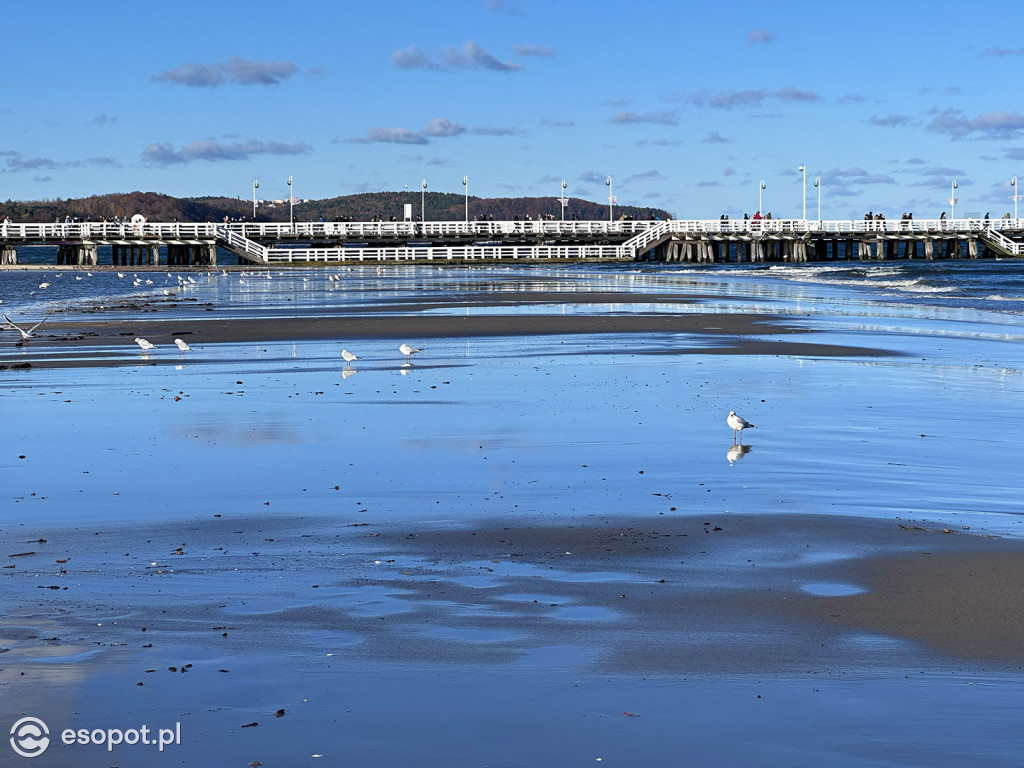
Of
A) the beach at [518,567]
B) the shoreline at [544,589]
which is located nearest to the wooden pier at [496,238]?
the beach at [518,567]

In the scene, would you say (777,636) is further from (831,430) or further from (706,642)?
(831,430)

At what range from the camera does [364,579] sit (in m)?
6.60

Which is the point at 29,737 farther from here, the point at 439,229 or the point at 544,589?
the point at 439,229

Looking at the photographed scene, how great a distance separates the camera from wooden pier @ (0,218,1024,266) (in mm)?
81088

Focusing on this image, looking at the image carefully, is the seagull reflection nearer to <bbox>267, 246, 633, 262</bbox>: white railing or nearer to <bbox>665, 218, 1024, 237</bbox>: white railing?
<bbox>267, 246, 633, 262</bbox>: white railing

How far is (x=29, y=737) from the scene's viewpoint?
4.41 m

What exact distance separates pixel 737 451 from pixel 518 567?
395cm

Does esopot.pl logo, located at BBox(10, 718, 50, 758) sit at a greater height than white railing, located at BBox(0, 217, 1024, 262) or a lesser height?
lesser

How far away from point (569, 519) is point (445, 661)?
284 centimetres

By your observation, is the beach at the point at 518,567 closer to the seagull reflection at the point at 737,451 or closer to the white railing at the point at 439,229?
the seagull reflection at the point at 737,451

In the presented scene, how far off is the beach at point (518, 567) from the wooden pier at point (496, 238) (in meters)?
65.3

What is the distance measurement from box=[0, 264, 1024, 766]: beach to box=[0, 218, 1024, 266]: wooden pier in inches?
2571

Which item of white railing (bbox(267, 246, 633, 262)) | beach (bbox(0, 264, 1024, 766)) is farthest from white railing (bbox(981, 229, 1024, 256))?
beach (bbox(0, 264, 1024, 766))

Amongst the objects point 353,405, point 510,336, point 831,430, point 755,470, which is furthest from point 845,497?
point 510,336
